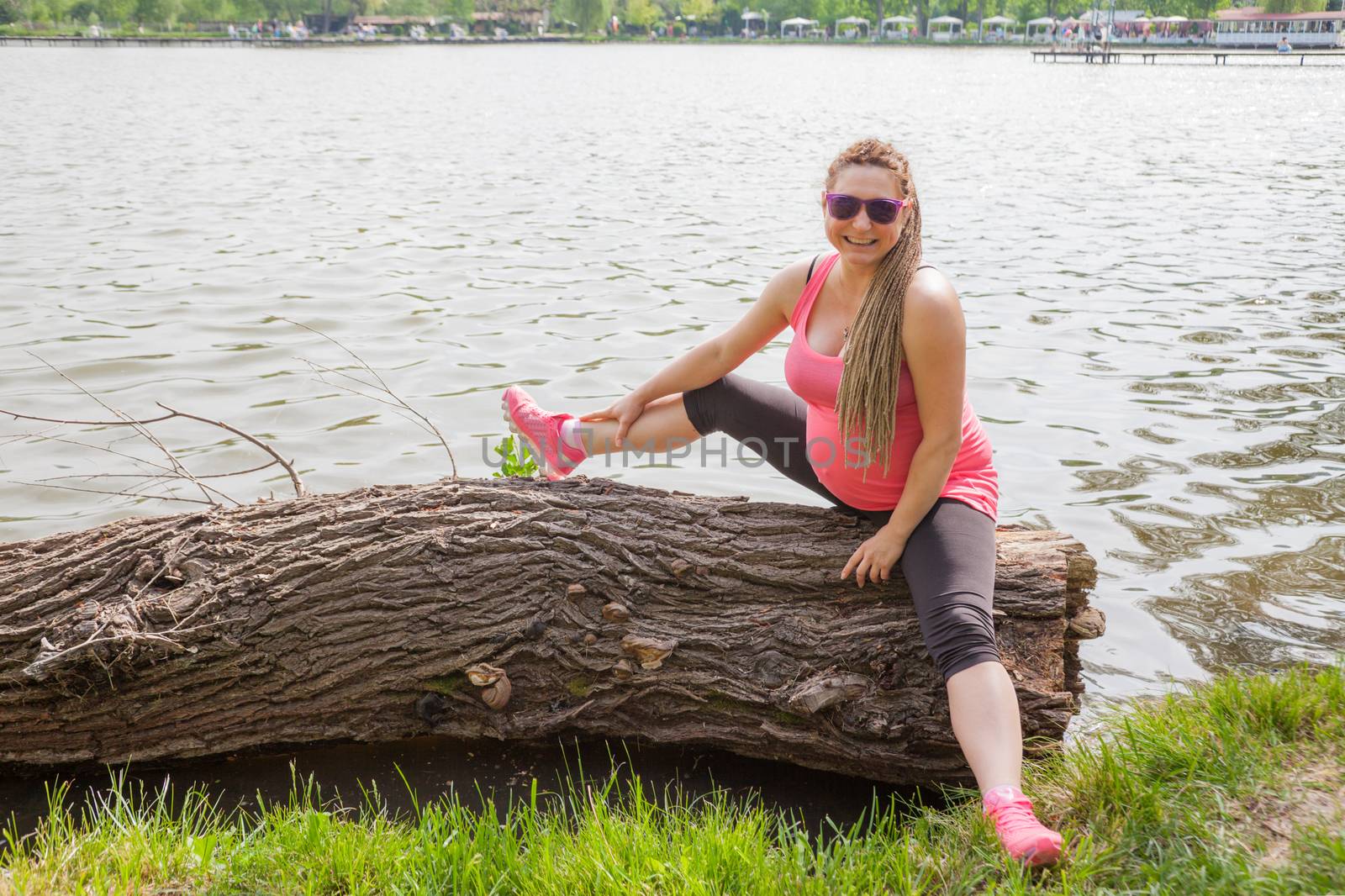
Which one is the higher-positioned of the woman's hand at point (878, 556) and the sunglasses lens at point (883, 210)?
the sunglasses lens at point (883, 210)

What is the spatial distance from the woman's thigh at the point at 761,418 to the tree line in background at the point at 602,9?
110108 mm

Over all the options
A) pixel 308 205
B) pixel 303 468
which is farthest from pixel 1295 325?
pixel 308 205

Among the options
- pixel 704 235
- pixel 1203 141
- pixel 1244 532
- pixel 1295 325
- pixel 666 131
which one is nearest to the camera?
pixel 1244 532

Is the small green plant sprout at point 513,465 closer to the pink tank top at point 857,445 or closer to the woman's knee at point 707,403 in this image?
the woman's knee at point 707,403

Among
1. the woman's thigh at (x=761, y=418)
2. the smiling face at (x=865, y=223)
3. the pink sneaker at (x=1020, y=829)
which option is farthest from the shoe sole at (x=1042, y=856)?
the smiling face at (x=865, y=223)

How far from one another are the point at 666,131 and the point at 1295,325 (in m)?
21.4

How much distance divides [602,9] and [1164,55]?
67.4m

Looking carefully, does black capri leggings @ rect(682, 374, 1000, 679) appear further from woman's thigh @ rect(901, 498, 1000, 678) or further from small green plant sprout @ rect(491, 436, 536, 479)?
small green plant sprout @ rect(491, 436, 536, 479)

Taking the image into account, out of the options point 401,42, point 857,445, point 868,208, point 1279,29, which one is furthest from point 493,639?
point 401,42

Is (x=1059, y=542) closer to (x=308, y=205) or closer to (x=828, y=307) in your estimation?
(x=828, y=307)

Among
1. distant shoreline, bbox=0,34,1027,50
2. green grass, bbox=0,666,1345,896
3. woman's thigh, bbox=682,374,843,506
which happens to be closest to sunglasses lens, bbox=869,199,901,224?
woman's thigh, bbox=682,374,843,506

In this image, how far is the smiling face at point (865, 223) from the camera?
143 inches

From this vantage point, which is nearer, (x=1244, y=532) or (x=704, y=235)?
(x=1244, y=532)

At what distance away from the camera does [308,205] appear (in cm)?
1664
